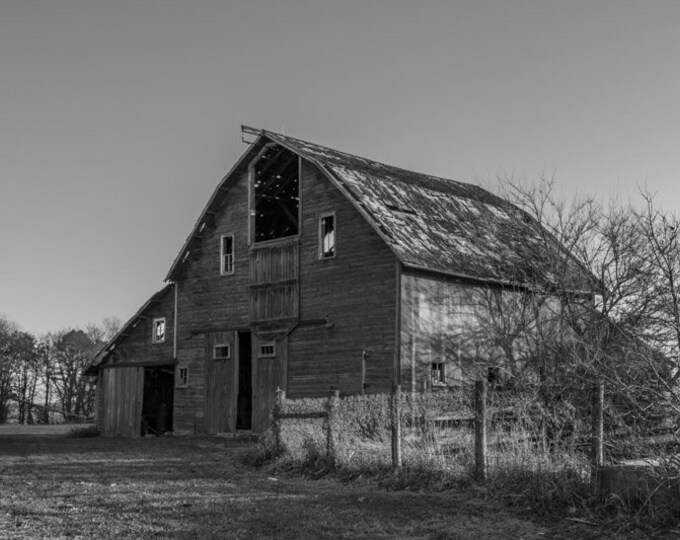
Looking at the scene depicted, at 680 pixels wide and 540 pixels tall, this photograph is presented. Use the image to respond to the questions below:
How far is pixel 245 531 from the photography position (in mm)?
10398

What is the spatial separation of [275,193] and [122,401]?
33.4 feet

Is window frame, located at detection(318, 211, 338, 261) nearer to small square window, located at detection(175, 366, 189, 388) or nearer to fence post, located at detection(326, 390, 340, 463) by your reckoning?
small square window, located at detection(175, 366, 189, 388)

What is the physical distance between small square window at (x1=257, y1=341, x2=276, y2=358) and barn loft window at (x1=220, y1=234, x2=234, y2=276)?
3.24 meters

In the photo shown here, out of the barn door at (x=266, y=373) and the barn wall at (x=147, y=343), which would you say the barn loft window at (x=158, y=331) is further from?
the barn door at (x=266, y=373)

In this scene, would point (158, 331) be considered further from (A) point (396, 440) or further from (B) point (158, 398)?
(A) point (396, 440)

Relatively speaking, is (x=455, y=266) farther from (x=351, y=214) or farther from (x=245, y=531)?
(x=245, y=531)

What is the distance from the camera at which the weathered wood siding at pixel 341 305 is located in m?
24.7

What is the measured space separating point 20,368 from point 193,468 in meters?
59.1

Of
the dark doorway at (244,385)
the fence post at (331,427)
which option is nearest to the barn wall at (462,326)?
the fence post at (331,427)

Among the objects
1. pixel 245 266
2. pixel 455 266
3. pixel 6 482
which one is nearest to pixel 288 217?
pixel 245 266

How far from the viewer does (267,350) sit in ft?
92.0

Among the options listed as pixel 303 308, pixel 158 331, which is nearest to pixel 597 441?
pixel 303 308

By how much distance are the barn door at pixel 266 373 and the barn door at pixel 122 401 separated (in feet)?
22.7

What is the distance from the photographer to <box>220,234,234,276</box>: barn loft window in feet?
98.5
